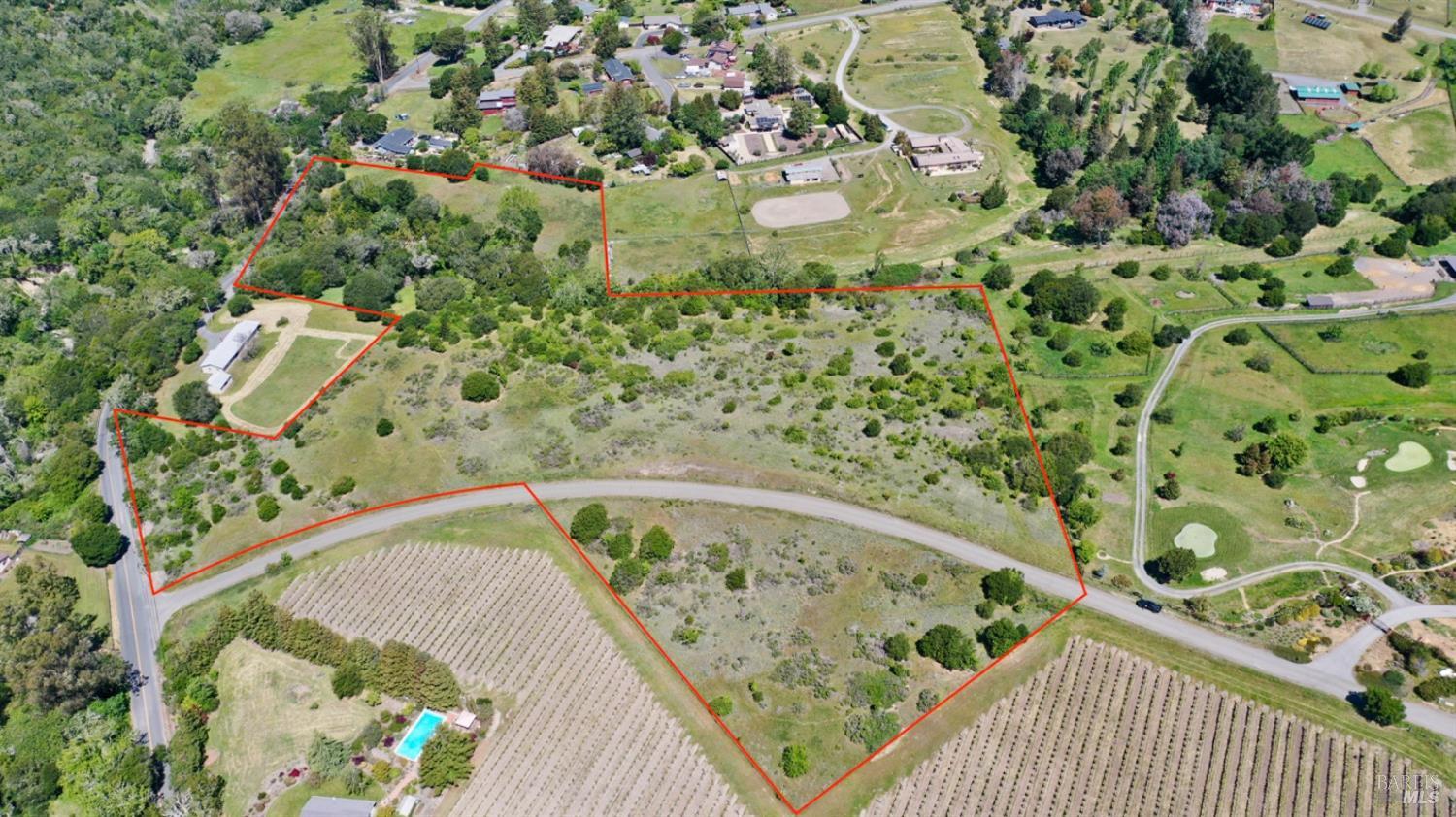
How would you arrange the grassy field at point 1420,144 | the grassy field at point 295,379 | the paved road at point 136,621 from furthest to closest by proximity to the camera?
the grassy field at point 1420,144, the grassy field at point 295,379, the paved road at point 136,621

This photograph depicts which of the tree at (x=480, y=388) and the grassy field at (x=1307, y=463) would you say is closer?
the grassy field at (x=1307, y=463)

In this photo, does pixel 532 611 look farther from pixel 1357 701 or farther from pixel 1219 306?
pixel 1219 306

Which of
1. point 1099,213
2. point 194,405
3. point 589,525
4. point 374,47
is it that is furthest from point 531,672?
point 374,47

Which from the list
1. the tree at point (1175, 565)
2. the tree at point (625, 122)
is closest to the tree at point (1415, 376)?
the tree at point (1175, 565)

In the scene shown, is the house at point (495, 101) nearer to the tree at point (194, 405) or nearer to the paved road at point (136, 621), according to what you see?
the tree at point (194, 405)

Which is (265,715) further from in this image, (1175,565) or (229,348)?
(1175,565)

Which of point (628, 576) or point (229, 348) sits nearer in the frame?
point (628, 576)
